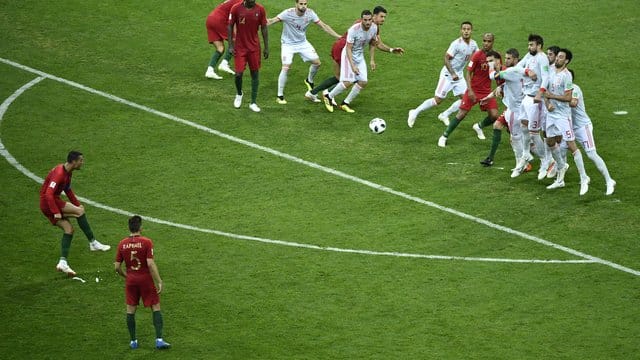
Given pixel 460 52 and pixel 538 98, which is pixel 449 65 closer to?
pixel 460 52

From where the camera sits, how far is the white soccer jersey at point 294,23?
80.4ft

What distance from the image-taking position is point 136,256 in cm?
1534

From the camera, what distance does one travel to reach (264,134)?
922 inches

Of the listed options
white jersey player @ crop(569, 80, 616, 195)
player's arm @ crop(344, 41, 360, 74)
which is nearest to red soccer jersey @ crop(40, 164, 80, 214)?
player's arm @ crop(344, 41, 360, 74)

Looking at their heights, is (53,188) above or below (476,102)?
below

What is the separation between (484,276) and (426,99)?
8.03 metres

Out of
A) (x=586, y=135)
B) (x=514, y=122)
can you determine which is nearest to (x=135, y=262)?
(x=514, y=122)

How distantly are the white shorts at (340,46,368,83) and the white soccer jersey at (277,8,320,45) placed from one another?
41.1 inches

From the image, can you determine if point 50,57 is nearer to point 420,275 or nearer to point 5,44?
point 5,44

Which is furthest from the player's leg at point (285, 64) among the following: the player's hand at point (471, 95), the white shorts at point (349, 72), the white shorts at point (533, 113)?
the white shorts at point (533, 113)

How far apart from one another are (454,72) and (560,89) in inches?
133

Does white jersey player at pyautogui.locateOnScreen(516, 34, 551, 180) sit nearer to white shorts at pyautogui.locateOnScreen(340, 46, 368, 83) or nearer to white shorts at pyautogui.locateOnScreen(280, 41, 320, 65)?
white shorts at pyautogui.locateOnScreen(340, 46, 368, 83)

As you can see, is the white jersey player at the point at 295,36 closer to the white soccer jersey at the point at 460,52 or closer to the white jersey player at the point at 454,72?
the white jersey player at the point at 454,72

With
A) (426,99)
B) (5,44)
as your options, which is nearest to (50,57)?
(5,44)
